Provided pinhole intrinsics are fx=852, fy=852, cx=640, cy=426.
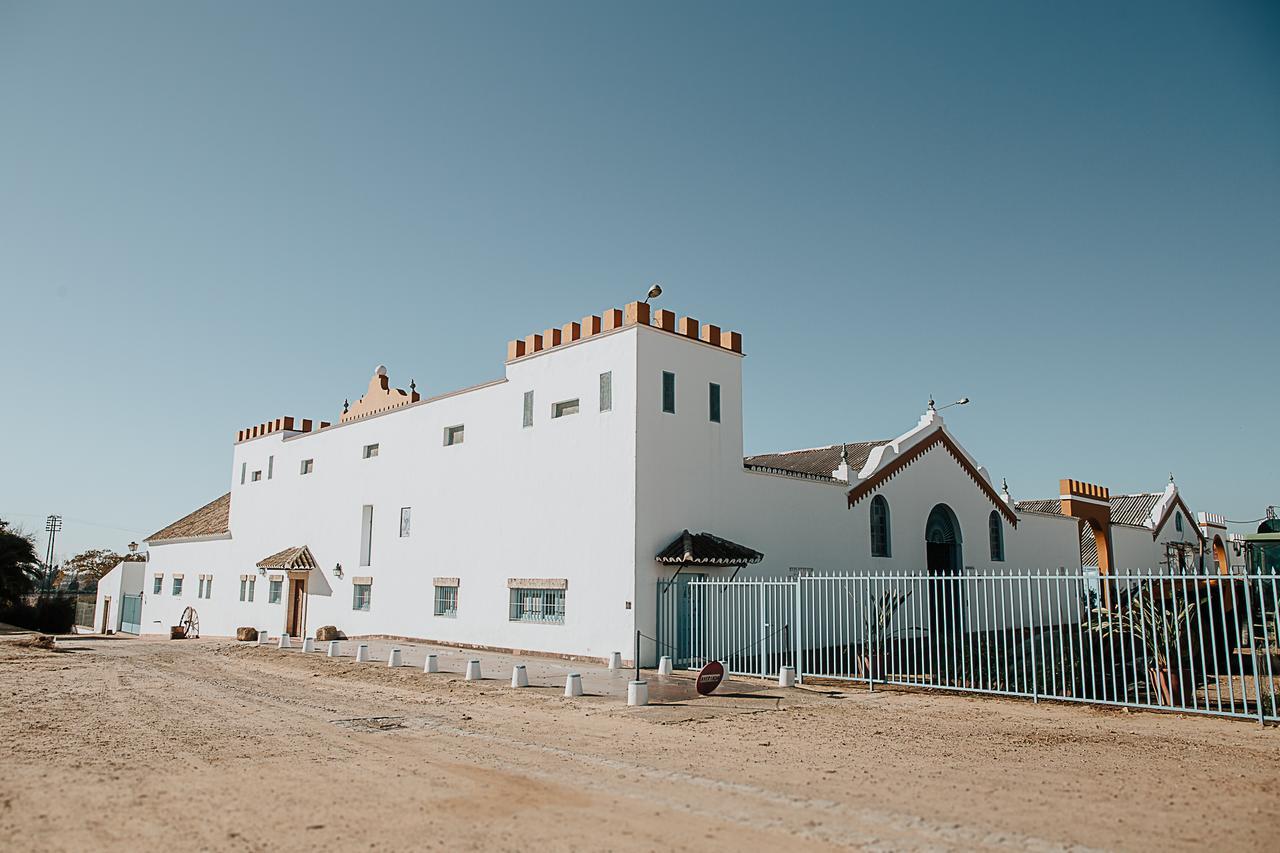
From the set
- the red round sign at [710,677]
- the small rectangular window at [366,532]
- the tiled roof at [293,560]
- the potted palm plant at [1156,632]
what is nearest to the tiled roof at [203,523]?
the tiled roof at [293,560]

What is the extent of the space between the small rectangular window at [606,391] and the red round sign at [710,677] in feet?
25.3

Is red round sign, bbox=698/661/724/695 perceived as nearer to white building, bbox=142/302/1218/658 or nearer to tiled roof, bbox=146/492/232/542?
white building, bbox=142/302/1218/658

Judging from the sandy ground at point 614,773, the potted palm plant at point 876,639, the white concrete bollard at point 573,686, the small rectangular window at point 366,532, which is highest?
the small rectangular window at point 366,532

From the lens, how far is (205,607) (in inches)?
1487

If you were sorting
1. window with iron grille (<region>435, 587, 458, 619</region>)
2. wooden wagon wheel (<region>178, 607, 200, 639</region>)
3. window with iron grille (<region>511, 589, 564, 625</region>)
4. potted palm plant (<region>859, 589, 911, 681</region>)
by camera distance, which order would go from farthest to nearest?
wooden wagon wheel (<region>178, 607, 200, 639</region>) → window with iron grille (<region>435, 587, 458, 619</region>) → window with iron grille (<region>511, 589, 564, 625</region>) → potted palm plant (<region>859, 589, 911, 681</region>)

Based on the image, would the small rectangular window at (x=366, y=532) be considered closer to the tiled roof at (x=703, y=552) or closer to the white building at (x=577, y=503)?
the white building at (x=577, y=503)

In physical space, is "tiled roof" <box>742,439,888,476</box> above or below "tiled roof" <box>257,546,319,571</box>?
above

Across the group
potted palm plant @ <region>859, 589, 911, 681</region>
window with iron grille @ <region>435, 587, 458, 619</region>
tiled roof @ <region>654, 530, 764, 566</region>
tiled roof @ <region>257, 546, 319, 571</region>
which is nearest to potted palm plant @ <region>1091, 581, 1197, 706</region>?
potted palm plant @ <region>859, 589, 911, 681</region>

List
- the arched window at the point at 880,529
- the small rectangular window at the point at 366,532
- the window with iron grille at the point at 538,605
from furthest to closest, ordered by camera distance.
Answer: the small rectangular window at the point at 366,532 < the arched window at the point at 880,529 < the window with iron grille at the point at 538,605

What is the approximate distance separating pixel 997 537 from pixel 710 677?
21.9 metres

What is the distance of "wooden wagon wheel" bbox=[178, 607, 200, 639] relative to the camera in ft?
122

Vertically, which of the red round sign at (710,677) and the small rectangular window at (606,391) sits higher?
the small rectangular window at (606,391)

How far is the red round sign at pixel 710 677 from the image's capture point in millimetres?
14516

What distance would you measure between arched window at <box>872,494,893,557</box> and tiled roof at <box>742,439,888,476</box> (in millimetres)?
1315
